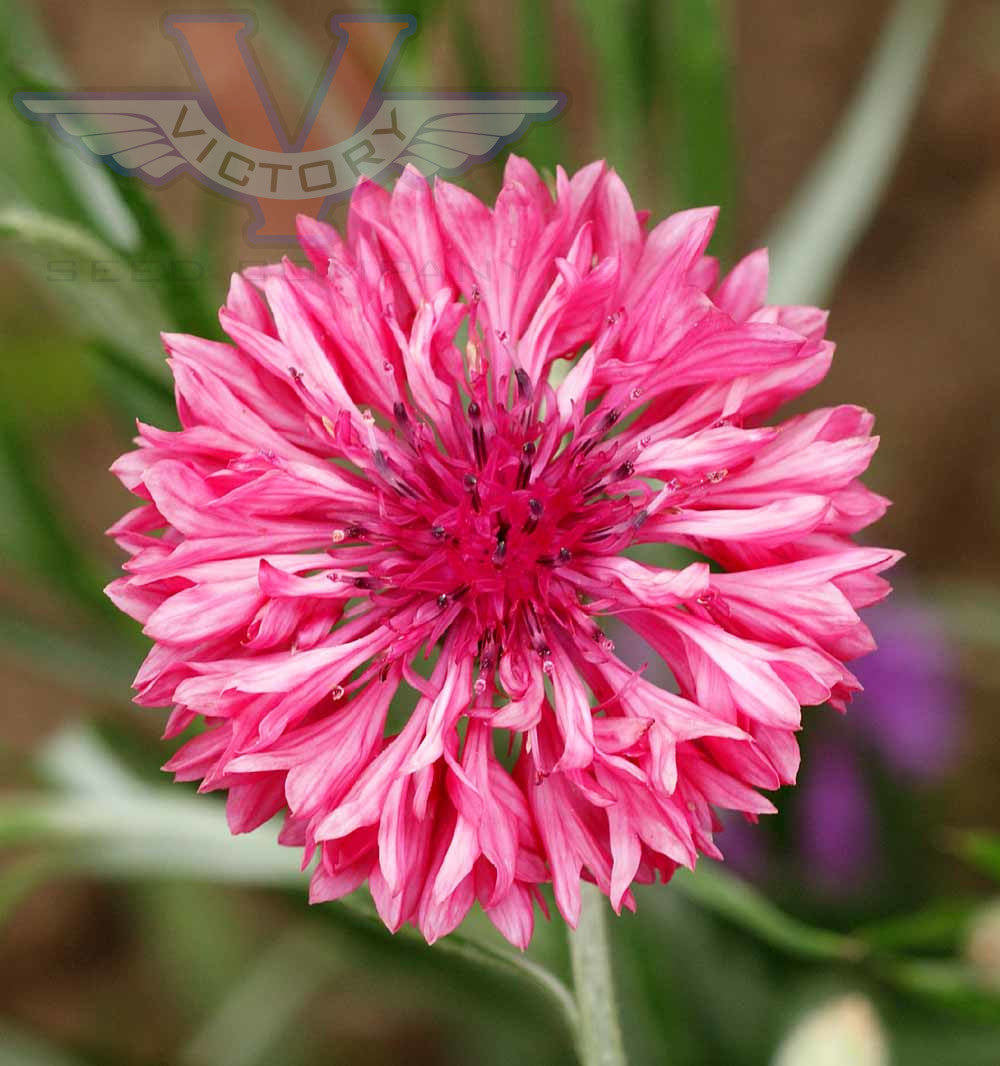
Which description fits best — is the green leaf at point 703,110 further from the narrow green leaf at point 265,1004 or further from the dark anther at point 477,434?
the narrow green leaf at point 265,1004

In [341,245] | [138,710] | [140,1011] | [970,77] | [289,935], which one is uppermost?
[970,77]

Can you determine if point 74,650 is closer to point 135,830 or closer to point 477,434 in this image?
point 135,830

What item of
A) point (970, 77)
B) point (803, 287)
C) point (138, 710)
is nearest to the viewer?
point (803, 287)

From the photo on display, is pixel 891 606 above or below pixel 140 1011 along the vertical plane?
above

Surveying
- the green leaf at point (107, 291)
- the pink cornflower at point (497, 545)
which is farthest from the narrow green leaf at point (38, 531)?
the pink cornflower at point (497, 545)

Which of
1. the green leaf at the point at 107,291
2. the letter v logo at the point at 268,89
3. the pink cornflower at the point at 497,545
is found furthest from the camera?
the letter v logo at the point at 268,89

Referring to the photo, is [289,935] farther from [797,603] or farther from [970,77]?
[970,77]

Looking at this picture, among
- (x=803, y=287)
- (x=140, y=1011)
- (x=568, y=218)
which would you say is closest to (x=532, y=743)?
(x=568, y=218)
